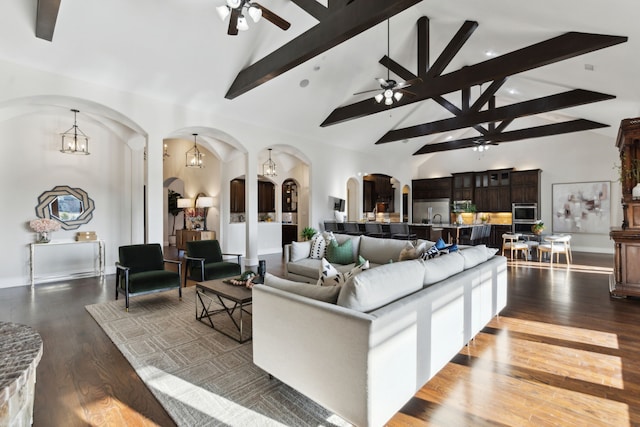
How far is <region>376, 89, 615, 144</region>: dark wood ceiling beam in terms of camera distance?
20.4 feet

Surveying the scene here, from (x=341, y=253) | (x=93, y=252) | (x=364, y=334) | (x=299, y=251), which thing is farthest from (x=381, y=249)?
(x=93, y=252)

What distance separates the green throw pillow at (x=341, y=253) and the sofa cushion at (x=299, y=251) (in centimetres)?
48

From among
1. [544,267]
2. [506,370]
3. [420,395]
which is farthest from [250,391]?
[544,267]

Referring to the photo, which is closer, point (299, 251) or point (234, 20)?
point (234, 20)

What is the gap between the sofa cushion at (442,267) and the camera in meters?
2.44

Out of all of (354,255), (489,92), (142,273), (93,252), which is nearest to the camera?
(142,273)

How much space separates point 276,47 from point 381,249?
3.85 m

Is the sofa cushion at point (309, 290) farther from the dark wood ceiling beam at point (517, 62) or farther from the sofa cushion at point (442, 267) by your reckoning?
the dark wood ceiling beam at point (517, 62)

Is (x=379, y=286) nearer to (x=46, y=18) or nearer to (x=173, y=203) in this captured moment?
(x=46, y=18)

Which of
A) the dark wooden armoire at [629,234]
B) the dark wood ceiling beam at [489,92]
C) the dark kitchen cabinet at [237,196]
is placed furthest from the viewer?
the dark kitchen cabinet at [237,196]

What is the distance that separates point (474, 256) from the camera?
3213 millimetres

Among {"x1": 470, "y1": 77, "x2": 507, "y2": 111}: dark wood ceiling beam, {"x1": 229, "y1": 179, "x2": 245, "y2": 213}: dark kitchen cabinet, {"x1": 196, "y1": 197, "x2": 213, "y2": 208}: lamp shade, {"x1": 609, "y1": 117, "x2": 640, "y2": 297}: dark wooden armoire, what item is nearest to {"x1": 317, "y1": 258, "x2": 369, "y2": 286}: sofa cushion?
{"x1": 609, "y1": 117, "x2": 640, "y2": 297}: dark wooden armoire

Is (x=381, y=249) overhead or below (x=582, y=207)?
below

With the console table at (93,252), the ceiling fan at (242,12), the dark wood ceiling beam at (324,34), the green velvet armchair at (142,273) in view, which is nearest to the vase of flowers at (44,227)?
the console table at (93,252)
